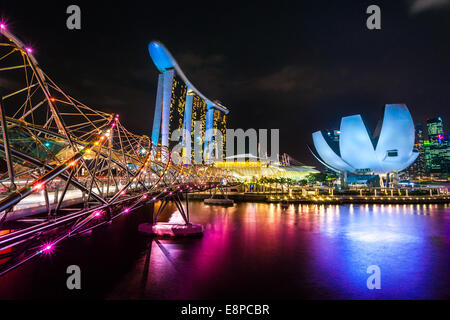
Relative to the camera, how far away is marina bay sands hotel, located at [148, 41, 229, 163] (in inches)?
1900

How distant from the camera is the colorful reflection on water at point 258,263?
868 centimetres

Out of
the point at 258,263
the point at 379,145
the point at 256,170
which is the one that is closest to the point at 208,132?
the point at 256,170

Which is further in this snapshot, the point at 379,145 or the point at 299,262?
the point at 379,145

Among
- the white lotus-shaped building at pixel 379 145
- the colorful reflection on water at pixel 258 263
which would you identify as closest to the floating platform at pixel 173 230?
the colorful reflection on water at pixel 258 263

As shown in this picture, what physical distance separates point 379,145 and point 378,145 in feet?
0.45

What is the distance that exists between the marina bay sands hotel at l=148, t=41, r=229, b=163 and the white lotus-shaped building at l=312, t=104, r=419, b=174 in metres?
27.1

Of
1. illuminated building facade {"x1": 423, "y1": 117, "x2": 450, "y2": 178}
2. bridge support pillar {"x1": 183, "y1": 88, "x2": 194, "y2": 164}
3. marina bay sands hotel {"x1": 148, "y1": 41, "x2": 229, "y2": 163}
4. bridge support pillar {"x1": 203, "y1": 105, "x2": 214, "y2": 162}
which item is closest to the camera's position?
marina bay sands hotel {"x1": 148, "y1": 41, "x2": 229, "y2": 163}

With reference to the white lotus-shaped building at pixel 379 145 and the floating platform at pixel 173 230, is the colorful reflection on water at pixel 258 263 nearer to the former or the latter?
the floating platform at pixel 173 230

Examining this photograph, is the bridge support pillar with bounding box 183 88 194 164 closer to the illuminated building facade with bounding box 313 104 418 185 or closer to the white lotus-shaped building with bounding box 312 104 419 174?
the illuminated building facade with bounding box 313 104 418 185

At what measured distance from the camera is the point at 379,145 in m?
41.6

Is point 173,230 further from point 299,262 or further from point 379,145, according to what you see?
point 379,145

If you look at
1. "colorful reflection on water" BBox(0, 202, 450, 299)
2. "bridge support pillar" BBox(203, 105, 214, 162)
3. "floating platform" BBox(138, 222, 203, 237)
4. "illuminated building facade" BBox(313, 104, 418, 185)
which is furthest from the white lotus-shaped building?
"floating platform" BBox(138, 222, 203, 237)
